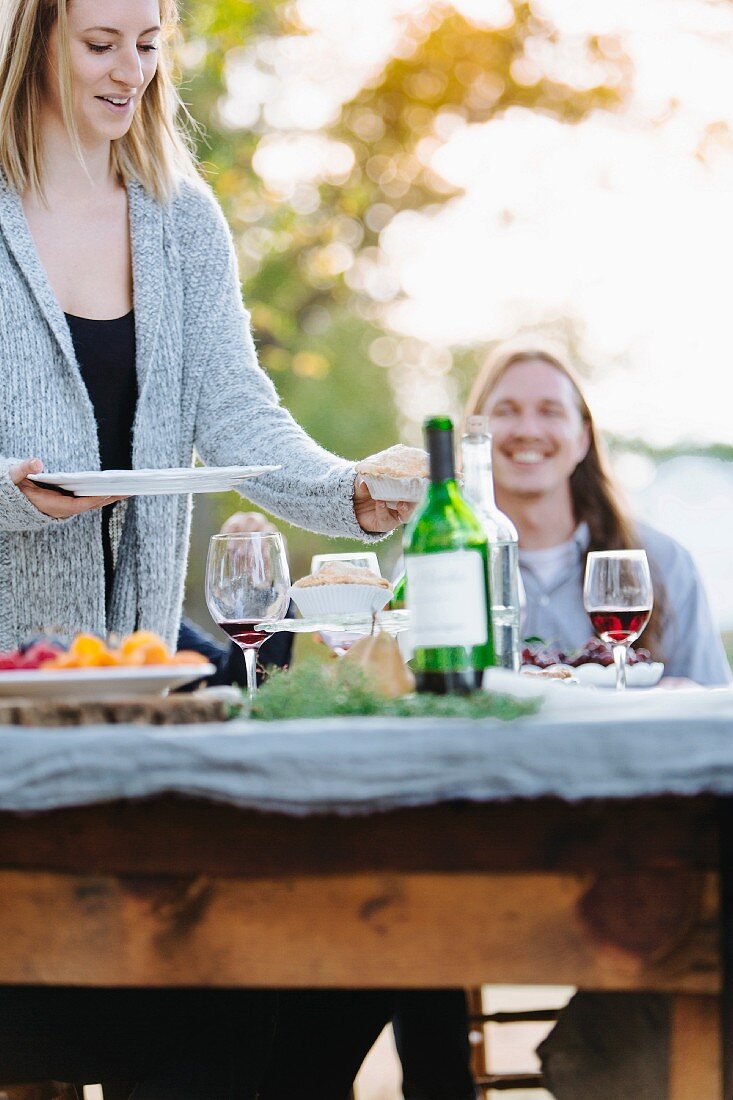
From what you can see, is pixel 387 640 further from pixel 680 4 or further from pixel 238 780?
pixel 680 4

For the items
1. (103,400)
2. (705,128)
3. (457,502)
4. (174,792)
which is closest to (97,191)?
(103,400)

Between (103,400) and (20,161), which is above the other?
(20,161)

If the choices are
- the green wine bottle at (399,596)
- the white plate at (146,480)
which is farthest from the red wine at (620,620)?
the white plate at (146,480)

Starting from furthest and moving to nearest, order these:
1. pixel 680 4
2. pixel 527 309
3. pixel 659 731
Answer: pixel 527 309
pixel 680 4
pixel 659 731

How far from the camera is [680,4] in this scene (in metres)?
7.68

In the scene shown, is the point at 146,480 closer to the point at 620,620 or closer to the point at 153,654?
the point at 153,654

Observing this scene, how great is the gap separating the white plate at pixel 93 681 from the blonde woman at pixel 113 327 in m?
0.73

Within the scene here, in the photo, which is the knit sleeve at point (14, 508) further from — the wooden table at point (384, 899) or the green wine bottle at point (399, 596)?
the wooden table at point (384, 899)

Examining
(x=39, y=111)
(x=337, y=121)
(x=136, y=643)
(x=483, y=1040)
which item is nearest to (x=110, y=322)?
(x=39, y=111)

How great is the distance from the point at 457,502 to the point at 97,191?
4.00ft

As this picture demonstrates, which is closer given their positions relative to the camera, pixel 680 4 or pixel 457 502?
pixel 457 502

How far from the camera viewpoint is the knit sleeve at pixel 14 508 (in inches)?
61.6

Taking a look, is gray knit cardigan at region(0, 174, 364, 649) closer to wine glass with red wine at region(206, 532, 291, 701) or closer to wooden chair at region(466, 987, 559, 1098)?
wine glass with red wine at region(206, 532, 291, 701)

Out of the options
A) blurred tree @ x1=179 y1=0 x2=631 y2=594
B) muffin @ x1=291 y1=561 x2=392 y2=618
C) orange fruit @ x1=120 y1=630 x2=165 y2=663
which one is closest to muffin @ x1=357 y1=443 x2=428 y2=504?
muffin @ x1=291 y1=561 x2=392 y2=618
